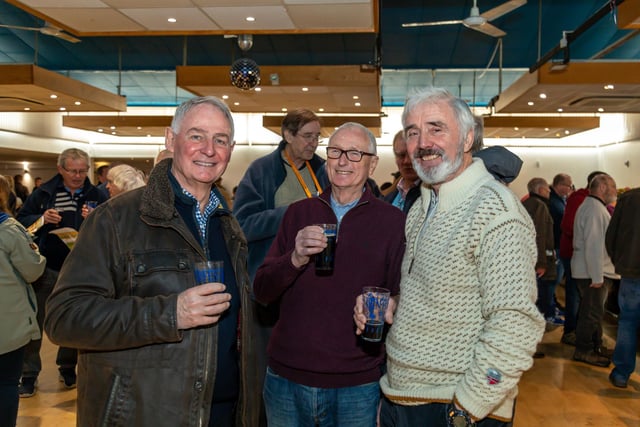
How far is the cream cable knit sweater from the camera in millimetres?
1604

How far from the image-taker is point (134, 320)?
1509mm

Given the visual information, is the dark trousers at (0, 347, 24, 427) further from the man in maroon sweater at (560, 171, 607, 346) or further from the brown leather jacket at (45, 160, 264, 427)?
the man in maroon sweater at (560, 171, 607, 346)

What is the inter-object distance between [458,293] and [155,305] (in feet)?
2.91

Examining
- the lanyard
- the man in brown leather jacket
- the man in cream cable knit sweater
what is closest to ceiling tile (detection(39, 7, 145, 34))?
the lanyard

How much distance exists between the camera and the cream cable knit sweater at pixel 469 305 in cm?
160

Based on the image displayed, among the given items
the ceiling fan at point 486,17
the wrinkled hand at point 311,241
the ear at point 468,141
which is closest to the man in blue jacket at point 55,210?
the wrinkled hand at point 311,241

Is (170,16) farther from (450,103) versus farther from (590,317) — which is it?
(590,317)

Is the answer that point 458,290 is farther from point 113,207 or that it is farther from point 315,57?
point 315,57

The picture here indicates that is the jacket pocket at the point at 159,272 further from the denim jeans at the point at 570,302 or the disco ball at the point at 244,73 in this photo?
the denim jeans at the point at 570,302

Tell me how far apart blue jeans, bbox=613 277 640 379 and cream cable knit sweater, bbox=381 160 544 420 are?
3714 millimetres

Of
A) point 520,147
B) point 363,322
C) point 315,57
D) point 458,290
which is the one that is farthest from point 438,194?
point 520,147

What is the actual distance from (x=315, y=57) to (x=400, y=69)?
88.8 inches

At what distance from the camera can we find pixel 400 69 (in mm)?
14508

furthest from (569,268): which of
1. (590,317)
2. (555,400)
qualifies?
(555,400)
